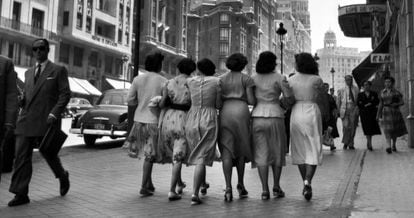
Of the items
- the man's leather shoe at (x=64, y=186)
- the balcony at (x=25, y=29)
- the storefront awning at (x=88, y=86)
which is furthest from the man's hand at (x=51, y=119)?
the storefront awning at (x=88, y=86)

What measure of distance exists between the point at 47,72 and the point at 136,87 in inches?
46.0

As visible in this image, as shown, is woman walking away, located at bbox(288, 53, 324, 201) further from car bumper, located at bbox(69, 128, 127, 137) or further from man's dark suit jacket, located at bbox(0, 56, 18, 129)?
car bumper, located at bbox(69, 128, 127, 137)

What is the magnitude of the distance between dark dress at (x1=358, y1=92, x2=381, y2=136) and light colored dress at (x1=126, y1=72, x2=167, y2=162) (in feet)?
23.4

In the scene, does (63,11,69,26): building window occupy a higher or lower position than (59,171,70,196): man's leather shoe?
higher

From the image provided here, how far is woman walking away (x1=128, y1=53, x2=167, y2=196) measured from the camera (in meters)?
5.67

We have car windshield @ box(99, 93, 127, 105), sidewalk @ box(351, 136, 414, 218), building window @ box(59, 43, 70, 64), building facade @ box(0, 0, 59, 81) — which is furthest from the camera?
building window @ box(59, 43, 70, 64)

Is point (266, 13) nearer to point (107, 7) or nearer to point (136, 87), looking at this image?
point (107, 7)

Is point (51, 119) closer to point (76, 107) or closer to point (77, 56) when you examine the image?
point (76, 107)

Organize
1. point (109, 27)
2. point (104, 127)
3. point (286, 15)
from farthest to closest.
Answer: point (286, 15), point (109, 27), point (104, 127)

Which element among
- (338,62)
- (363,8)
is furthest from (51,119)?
(338,62)

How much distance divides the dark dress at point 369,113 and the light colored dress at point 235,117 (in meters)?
6.65

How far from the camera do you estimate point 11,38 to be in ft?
107

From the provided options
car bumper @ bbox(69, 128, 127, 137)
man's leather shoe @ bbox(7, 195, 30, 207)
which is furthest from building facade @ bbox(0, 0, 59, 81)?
man's leather shoe @ bbox(7, 195, 30, 207)

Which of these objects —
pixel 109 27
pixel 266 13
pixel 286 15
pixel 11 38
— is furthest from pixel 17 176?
pixel 286 15
